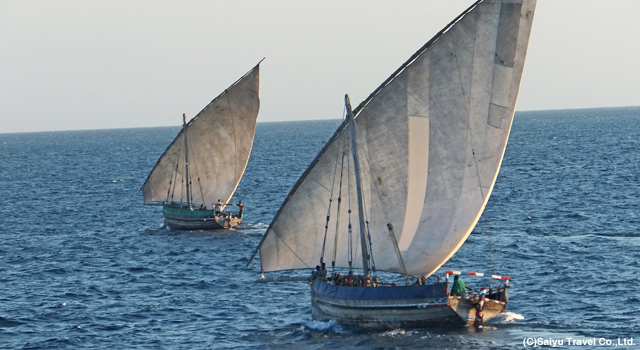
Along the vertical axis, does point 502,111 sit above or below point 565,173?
above

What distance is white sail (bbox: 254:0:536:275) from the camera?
45500 millimetres

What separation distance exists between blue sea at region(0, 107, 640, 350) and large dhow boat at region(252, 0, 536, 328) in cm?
152

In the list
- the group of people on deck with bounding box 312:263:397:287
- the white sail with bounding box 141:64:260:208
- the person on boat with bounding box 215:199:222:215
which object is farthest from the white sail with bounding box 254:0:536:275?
the person on boat with bounding box 215:199:222:215

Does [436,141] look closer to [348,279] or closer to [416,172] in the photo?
[416,172]

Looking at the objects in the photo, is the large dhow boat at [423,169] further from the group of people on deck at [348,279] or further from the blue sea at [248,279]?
the blue sea at [248,279]

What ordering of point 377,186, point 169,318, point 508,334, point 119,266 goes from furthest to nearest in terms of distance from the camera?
point 119,266, point 169,318, point 377,186, point 508,334

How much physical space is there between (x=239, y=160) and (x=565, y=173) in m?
57.9

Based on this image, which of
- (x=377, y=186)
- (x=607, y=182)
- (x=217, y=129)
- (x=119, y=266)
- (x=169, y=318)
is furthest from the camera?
(x=607, y=182)

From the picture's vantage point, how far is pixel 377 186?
4744 centimetres

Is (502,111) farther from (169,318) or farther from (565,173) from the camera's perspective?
(565,173)

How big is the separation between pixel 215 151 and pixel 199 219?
6.47 m

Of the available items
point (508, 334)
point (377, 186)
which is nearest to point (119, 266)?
point (377, 186)

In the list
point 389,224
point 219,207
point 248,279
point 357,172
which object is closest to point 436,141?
point 357,172

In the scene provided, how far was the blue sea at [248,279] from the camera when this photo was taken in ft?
152
